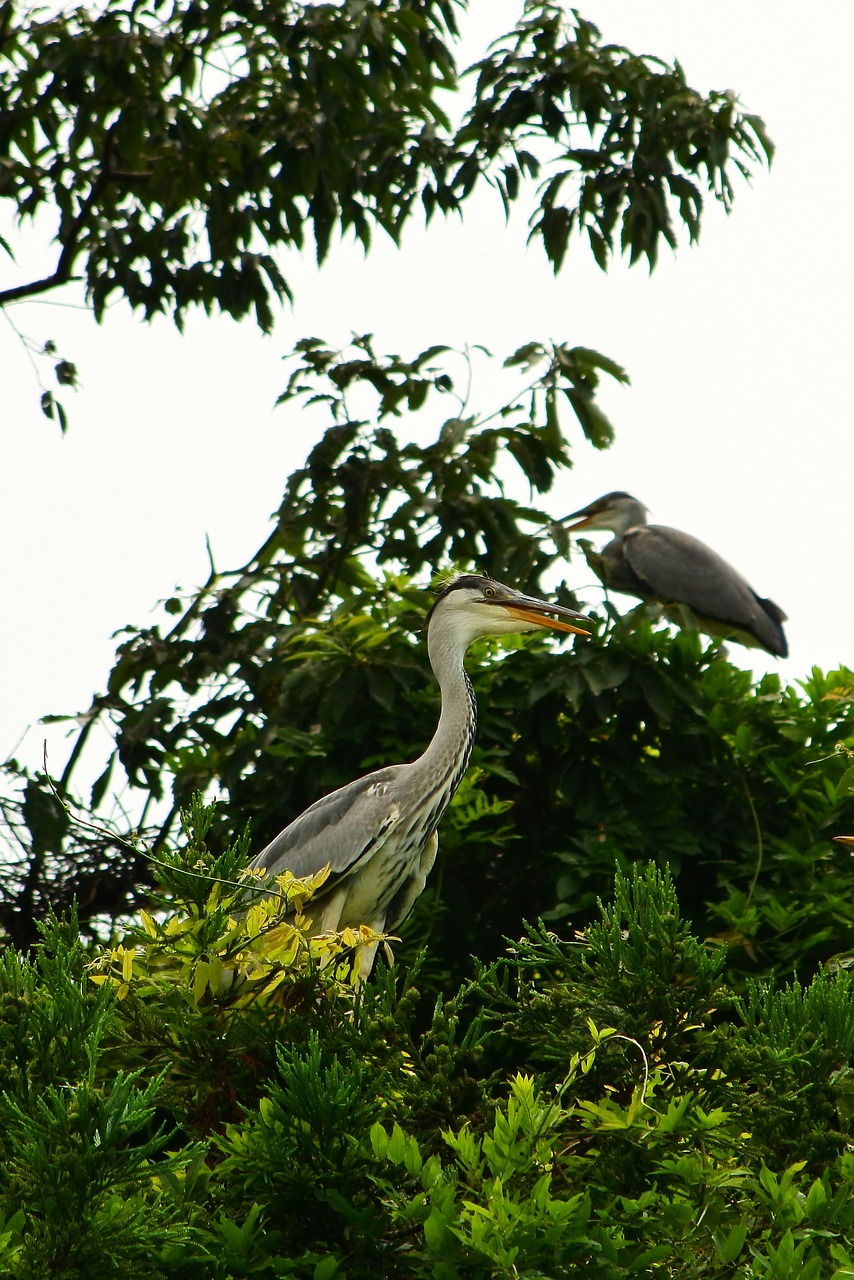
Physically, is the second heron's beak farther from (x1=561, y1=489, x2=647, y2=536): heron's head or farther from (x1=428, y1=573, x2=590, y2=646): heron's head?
(x1=561, y1=489, x2=647, y2=536): heron's head

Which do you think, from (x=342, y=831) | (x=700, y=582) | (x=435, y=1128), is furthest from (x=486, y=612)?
(x=700, y=582)

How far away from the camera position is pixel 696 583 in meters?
8.92

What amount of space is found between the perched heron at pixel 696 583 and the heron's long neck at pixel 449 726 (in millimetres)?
4096

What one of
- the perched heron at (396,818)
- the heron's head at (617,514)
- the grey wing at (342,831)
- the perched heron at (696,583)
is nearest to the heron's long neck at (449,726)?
the perched heron at (396,818)

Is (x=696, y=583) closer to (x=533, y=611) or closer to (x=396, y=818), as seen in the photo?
(x=533, y=611)

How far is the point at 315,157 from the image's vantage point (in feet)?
19.4

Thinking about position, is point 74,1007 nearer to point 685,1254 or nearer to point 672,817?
point 685,1254

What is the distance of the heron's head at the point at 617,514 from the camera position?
10.2 m

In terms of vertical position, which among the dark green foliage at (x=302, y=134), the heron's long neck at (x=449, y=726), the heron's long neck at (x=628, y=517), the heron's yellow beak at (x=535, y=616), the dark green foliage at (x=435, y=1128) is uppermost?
the dark green foliage at (x=302, y=134)

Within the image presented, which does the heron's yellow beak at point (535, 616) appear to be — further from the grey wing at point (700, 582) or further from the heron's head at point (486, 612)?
the grey wing at point (700, 582)

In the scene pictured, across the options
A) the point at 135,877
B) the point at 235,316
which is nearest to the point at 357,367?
the point at 235,316

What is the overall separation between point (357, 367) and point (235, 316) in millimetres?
627

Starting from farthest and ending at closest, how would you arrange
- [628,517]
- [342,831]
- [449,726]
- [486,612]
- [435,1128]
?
[628,517] → [486,612] → [449,726] → [342,831] → [435,1128]

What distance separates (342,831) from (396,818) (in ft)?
0.52
